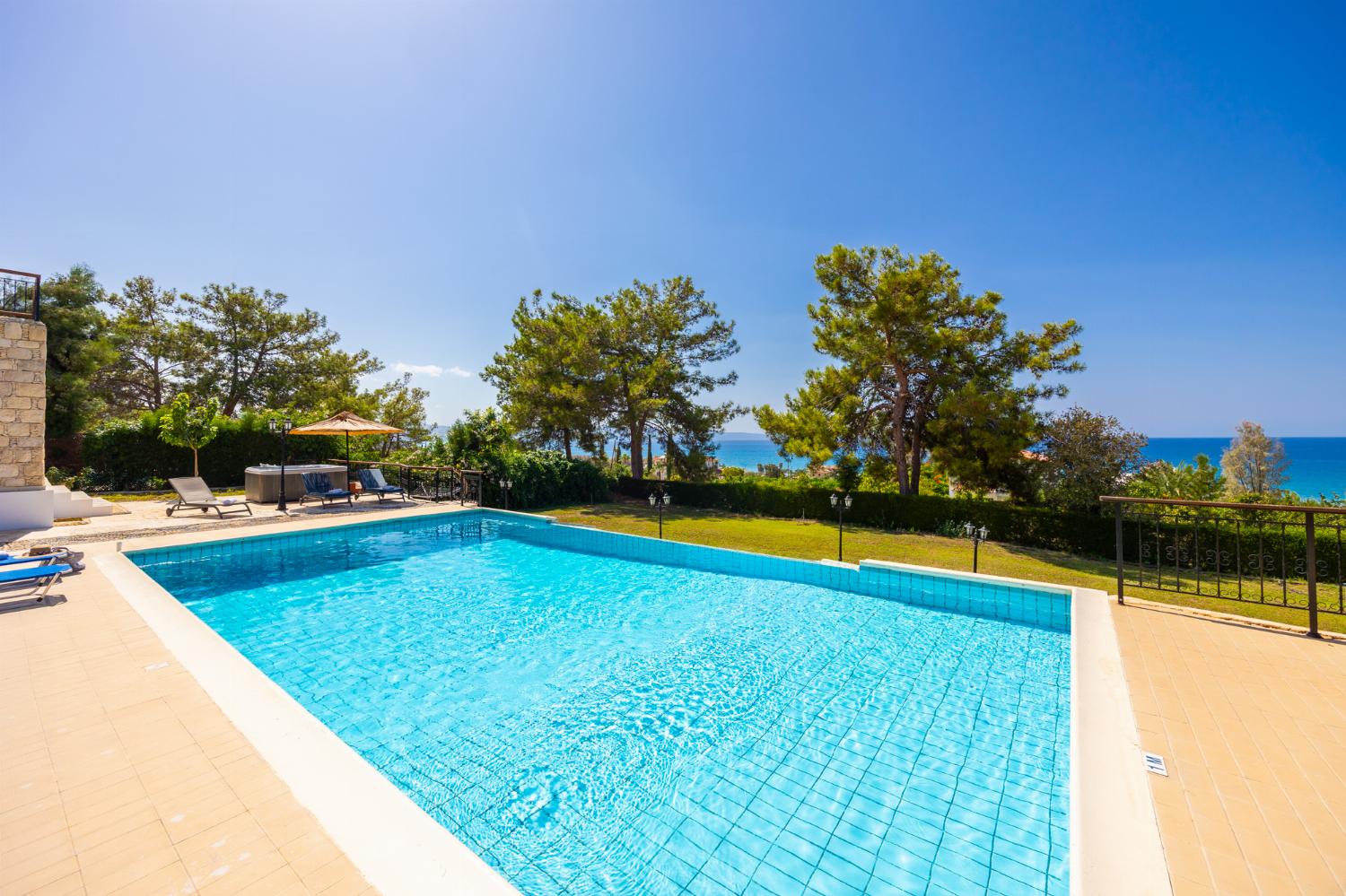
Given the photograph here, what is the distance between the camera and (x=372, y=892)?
1.88 metres

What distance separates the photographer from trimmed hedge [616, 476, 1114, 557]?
427 inches

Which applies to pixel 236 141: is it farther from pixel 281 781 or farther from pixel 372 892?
pixel 372 892

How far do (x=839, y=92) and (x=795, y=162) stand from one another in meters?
2.08

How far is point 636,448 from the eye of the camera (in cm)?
1958

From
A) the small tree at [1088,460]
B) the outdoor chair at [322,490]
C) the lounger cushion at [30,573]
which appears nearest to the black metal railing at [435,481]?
the outdoor chair at [322,490]

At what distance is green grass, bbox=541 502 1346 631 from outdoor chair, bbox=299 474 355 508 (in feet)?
17.2

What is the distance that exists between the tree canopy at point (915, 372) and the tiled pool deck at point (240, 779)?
903 centimetres

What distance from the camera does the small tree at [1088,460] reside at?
35.1ft

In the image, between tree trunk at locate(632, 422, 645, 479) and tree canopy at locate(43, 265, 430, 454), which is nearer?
tree trunk at locate(632, 422, 645, 479)

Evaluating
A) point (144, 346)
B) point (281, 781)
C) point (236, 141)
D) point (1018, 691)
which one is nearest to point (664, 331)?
point (236, 141)

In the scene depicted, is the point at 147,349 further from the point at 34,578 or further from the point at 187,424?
the point at 34,578

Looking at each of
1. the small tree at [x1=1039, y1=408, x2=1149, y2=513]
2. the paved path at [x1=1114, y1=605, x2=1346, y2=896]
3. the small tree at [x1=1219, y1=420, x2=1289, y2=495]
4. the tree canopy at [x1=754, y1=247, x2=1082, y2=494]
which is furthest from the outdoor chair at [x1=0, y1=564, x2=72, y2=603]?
the small tree at [x1=1219, y1=420, x2=1289, y2=495]

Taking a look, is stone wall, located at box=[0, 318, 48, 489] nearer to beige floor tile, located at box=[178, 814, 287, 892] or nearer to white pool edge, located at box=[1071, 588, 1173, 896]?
beige floor tile, located at box=[178, 814, 287, 892]

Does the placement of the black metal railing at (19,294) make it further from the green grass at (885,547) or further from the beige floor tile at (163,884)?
the beige floor tile at (163,884)
